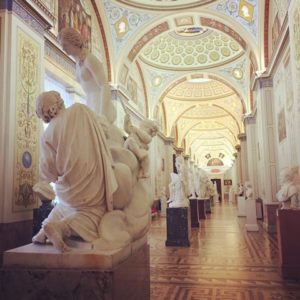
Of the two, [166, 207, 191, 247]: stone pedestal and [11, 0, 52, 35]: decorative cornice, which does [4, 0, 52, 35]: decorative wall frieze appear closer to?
[11, 0, 52, 35]: decorative cornice

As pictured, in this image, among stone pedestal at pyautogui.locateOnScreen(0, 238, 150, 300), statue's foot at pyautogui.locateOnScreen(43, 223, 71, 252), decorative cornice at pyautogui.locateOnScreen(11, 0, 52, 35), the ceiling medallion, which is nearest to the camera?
stone pedestal at pyautogui.locateOnScreen(0, 238, 150, 300)

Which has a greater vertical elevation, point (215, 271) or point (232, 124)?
point (232, 124)

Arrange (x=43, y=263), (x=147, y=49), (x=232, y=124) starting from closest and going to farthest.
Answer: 1. (x=43, y=263)
2. (x=147, y=49)
3. (x=232, y=124)

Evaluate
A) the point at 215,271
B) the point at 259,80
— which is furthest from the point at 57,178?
the point at 259,80

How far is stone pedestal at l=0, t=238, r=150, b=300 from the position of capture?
221 centimetres

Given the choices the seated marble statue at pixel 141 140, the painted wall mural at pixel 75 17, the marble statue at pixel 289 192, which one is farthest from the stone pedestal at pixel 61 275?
the painted wall mural at pixel 75 17

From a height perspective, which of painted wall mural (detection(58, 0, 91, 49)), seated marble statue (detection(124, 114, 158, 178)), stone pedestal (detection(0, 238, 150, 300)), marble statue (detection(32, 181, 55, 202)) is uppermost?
painted wall mural (detection(58, 0, 91, 49))

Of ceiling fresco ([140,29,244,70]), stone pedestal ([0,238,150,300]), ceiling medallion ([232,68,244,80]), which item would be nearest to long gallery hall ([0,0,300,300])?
stone pedestal ([0,238,150,300])

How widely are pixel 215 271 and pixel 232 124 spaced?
87.6ft

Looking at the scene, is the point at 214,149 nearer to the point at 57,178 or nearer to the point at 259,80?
the point at 259,80

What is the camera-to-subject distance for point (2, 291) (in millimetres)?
2293

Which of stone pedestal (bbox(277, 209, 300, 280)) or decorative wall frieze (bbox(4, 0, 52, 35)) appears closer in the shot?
stone pedestal (bbox(277, 209, 300, 280))

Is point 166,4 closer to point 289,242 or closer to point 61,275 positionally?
point 289,242

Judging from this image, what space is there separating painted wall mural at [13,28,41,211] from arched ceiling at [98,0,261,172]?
674 cm
